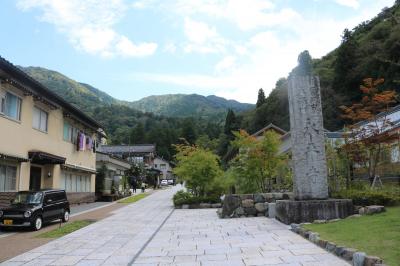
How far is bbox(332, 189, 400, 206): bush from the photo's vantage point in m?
12.3

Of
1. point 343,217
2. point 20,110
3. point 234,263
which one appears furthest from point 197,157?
point 234,263

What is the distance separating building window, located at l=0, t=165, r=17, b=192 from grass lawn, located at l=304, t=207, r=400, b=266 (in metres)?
13.7

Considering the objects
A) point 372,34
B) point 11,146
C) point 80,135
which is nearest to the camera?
point 11,146

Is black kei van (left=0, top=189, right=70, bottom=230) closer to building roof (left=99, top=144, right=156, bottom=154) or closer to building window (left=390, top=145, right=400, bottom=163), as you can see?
building window (left=390, top=145, right=400, bottom=163)

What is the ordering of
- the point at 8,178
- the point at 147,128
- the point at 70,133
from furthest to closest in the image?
the point at 147,128
the point at 70,133
the point at 8,178

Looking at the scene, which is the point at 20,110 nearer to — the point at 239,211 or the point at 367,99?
the point at 239,211

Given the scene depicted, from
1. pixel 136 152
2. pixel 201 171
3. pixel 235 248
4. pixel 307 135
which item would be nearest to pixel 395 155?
pixel 307 135

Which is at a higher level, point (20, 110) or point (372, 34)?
point (372, 34)

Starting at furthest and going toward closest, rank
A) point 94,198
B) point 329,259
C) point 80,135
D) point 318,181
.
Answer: point 94,198
point 80,135
point 318,181
point 329,259

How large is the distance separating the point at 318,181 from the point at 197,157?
13.6m

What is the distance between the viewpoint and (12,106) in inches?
758

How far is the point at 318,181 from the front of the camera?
516 inches

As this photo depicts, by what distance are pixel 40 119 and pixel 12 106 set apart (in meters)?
3.64

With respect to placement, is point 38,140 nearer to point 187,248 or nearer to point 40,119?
point 40,119
